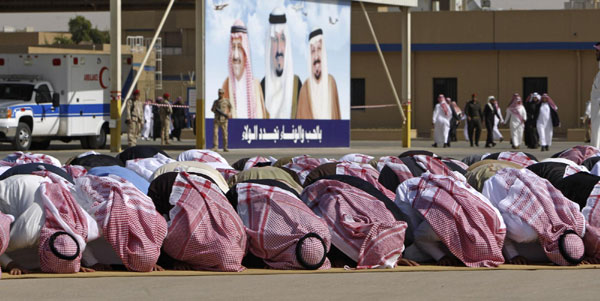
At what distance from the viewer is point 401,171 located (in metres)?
10.3

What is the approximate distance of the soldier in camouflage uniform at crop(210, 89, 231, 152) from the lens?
26125 millimetres

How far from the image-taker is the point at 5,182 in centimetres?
831

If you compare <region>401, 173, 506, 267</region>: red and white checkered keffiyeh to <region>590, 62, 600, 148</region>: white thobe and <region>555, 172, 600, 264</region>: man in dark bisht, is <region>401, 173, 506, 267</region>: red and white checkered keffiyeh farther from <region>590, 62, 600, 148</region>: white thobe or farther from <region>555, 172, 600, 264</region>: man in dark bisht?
<region>590, 62, 600, 148</region>: white thobe

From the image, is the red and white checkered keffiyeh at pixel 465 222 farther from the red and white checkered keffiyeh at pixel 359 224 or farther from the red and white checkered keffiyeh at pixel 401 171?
the red and white checkered keffiyeh at pixel 401 171

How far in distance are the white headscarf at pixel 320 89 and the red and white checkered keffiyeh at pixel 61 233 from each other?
20505 millimetres

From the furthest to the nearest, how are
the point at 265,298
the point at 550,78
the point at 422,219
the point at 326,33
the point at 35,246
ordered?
the point at 550,78 → the point at 326,33 → the point at 422,219 → the point at 35,246 → the point at 265,298

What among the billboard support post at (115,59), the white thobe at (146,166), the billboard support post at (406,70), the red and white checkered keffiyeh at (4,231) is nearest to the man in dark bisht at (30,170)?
the red and white checkered keffiyeh at (4,231)

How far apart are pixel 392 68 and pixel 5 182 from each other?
4107 cm

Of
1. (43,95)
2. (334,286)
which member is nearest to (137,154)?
(334,286)

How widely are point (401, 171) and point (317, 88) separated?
18.6 m

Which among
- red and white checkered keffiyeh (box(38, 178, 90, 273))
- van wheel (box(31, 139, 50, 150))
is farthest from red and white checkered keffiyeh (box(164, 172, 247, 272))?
van wheel (box(31, 139, 50, 150))

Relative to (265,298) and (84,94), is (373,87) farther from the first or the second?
(265,298)

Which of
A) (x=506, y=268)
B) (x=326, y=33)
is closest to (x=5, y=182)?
(x=506, y=268)

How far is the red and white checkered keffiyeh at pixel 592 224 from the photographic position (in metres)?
8.76
